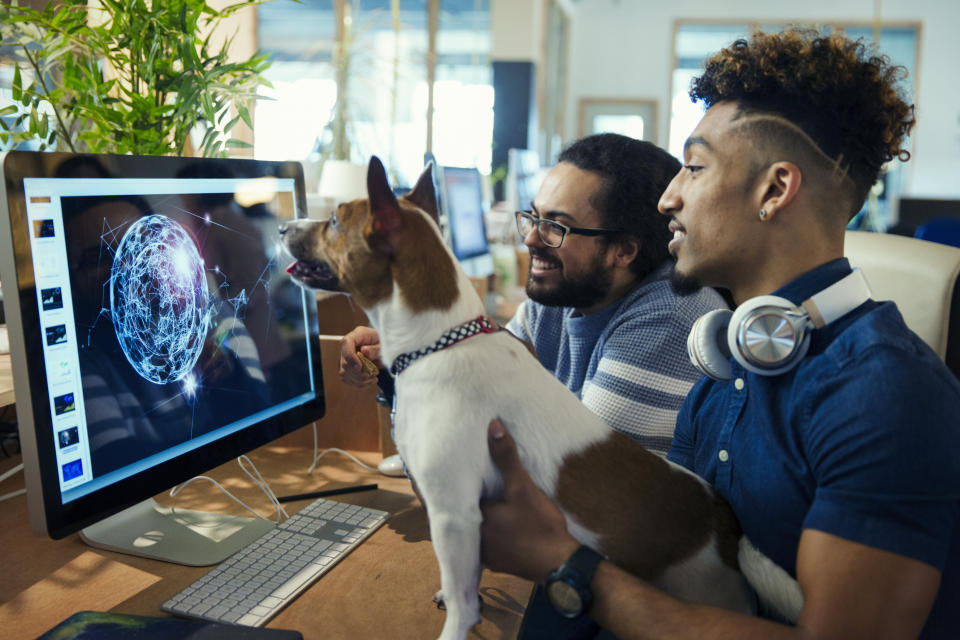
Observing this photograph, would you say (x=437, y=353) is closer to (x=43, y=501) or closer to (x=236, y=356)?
(x=236, y=356)

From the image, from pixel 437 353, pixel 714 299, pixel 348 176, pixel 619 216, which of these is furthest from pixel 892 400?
pixel 348 176

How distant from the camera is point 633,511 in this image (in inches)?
38.8

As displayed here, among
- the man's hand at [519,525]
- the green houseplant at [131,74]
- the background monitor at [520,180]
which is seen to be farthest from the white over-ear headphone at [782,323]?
the background monitor at [520,180]

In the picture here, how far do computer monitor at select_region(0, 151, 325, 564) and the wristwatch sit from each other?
51cm

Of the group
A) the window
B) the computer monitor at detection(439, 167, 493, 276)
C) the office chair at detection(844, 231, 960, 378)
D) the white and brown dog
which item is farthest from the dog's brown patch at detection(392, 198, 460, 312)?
the window

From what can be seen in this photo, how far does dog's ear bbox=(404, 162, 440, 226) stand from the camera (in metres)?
1.18

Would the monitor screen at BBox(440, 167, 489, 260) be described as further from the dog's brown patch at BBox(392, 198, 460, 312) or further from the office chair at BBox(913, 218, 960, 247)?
the office chair at BBox(913, 218, 960, 247)

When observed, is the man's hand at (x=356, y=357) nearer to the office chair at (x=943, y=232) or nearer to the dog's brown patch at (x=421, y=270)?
the dog's brown patch at (x=421, y=270)

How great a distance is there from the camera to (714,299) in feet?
5.04

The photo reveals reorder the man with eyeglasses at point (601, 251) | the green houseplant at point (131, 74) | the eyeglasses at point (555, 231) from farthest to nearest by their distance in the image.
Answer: the eyeglasses at point (555, 231)
the man with eyeglasses at point (601, 251)
the green houseplant at point (131, 74)

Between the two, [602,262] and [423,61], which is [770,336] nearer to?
[602,262]

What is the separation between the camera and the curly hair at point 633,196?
164cm

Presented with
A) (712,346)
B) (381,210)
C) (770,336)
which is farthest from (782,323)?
(381,210)

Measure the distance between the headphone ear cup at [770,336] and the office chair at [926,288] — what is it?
72 cm
